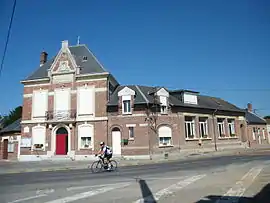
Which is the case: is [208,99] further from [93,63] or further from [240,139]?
[93,63]

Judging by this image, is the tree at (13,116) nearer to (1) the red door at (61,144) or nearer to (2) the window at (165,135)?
(1) the red door at (61,144)

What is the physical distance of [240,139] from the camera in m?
37.2

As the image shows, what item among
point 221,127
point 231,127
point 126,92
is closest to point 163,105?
point 126,92

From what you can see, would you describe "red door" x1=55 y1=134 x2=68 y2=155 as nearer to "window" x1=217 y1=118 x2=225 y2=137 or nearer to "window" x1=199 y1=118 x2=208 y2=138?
"window" x1=199 y1=118 x2=208 y2=138

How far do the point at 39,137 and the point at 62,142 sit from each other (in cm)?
285

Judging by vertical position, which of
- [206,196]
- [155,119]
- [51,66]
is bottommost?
[206,196]

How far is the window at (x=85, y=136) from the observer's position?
2845 cm

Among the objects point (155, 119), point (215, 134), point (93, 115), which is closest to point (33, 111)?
point (93, 115)

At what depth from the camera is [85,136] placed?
28.6 metres

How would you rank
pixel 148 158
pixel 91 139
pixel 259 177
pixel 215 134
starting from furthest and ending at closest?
pixel 215 134
pixel 91 139
pixel 148 158
pixel 259 177

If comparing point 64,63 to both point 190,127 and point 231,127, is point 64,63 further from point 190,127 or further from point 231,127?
point 231,127

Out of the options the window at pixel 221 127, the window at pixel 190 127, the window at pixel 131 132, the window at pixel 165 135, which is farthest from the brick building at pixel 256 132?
the window at pixel 131 132

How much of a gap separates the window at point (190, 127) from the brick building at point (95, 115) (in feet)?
0.38

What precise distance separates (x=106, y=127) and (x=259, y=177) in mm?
19470
